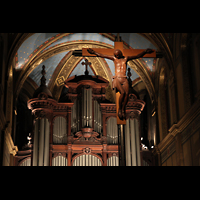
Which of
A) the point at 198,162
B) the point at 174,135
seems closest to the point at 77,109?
the point at 174,135

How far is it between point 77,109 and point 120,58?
24.8ft

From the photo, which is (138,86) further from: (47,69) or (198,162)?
(198,162)

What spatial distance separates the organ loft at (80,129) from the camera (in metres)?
14.6

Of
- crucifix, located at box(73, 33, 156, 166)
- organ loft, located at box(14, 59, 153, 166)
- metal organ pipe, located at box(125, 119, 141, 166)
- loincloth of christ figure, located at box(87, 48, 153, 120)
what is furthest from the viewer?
organ loft, located at box(14, 59, 153, 166)

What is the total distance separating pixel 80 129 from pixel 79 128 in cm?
13

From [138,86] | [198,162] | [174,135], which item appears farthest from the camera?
[138,86]

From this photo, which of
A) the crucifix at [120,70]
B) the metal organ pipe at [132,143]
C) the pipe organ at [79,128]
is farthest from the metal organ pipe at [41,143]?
the crucifix at [120,70]

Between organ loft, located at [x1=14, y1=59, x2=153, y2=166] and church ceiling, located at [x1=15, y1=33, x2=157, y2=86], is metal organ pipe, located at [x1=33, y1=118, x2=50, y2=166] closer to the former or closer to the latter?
organ loft, located at [x1=14, y1=59, x2=153, y2=166]

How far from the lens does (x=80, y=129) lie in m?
15.3

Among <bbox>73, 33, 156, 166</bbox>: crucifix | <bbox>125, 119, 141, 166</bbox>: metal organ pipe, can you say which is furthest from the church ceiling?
<bbox>73, 33, 156, 166</bbox>: crucifix

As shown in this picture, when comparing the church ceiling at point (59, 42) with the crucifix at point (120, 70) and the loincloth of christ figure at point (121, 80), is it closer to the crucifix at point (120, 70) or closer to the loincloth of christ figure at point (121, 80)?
the crucifix at point (120, 70)

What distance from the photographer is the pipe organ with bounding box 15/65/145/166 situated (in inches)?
576

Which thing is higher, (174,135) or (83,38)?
(83,38)

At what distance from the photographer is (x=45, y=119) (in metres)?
15.1
